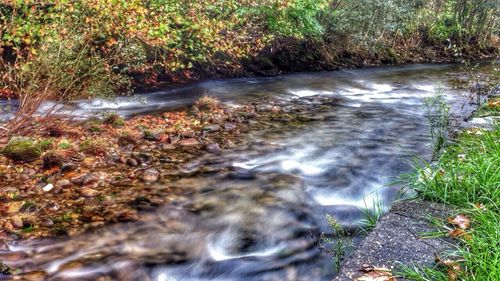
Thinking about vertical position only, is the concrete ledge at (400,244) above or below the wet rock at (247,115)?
above

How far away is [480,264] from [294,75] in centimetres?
1191

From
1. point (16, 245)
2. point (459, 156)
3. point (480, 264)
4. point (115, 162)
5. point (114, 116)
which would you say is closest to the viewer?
point (480, 264)

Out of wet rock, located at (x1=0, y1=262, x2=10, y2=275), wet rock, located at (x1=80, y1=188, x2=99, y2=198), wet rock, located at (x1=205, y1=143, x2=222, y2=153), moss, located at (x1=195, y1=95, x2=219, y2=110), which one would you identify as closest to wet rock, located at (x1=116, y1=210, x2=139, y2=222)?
wet rock, located at (x1=80, y1=188, x2=99, y2=198)

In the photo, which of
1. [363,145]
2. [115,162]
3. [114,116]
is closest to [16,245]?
[115,162]

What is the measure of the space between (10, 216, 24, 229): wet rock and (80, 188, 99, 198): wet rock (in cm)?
81

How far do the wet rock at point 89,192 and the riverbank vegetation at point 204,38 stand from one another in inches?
66.2

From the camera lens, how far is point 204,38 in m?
10.4

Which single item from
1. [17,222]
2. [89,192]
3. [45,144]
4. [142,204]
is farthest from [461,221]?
[45,144]

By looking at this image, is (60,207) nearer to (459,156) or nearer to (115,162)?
(115,162)

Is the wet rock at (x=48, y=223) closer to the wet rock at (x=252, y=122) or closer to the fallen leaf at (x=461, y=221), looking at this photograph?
the fallen leaf at (x=461, y=221)

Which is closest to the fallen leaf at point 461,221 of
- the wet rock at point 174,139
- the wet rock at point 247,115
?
the wet rock at point 174,139

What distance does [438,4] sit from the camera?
21609 mm

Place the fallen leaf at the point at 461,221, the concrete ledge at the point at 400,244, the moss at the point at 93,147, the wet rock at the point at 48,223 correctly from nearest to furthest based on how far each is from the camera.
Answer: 1. the concrete ledge at the point at 400,244
2. the fallen leaf at the point at 461,221
3. the wet rock at the point at 48,223
4. the moss at the point at 93,147

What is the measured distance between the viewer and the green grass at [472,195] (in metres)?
2.67
